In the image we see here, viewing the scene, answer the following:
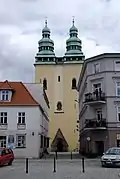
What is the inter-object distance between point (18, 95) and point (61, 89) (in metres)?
38.4

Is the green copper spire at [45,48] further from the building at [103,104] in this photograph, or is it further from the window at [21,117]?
the window at [21,117]

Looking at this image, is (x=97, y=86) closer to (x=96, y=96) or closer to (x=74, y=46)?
(x=96, y=96)

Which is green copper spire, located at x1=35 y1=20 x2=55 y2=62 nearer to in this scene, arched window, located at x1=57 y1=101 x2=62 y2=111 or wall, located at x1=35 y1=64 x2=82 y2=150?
wall, located at x1=35 y1=64 x2=82 y2=150

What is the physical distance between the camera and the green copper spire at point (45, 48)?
3462 inches

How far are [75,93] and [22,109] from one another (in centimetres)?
3971

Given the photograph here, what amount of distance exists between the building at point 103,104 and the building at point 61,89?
35.1m

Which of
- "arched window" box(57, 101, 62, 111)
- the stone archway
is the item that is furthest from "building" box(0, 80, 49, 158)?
"arched window" box(57, 101, 62, 111)

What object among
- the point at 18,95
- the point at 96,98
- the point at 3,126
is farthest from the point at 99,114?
the point at 3,126

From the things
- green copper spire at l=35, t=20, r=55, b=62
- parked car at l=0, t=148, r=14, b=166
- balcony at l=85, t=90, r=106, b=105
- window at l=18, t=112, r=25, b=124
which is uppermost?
green copper spire at l=35, t=20, r=55, b=62


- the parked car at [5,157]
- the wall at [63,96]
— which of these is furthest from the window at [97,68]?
the wall at [63,96]

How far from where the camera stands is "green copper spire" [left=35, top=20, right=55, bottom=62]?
3462 inches

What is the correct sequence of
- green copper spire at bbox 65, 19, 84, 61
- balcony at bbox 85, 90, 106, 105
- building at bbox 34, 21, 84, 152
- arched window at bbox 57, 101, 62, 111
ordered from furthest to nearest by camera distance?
green copper spire at bbox 65, 19, 84, 61 → arched window at bbox 57, 101, 62, 111 → building at bbox 34, 21, 84, 152 → balcony at bbox 85, 90, 106, 105

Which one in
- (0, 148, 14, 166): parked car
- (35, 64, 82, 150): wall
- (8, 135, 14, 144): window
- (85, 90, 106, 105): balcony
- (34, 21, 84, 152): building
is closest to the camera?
(0, 148, 14, 166): parked car

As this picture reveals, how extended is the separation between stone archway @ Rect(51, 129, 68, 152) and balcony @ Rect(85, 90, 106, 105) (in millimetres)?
35900
